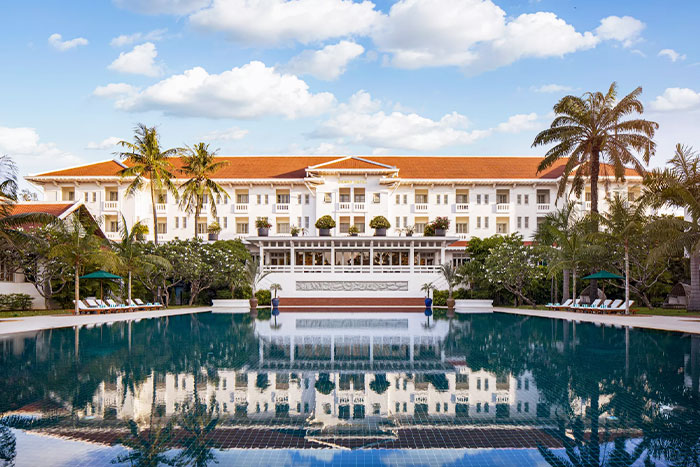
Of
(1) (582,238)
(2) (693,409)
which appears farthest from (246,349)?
(1) (582,238)

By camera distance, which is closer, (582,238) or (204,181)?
(582,238)

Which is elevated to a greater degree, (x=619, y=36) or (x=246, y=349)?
(x=619, y=36)

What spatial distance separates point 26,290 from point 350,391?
27.3 m

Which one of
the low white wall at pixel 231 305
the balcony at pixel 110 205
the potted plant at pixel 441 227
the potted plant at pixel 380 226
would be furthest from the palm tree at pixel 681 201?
the balcony at pixel 110 205

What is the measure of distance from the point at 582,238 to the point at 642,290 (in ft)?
17.3

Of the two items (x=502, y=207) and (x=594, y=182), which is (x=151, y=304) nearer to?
(x=594, y=182)

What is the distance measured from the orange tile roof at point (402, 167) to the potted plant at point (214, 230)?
4267 millimetres

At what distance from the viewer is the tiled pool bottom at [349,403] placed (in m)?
5.76

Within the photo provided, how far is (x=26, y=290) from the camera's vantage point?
2956cm

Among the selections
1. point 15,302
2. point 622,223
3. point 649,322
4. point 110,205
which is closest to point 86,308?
point 15,302

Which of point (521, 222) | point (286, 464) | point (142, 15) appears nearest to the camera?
point (286, 464)

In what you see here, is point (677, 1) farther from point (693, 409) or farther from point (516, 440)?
point (516, 440)

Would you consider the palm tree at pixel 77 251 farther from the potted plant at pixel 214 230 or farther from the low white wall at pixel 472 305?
the low white wall at pixel 472 305

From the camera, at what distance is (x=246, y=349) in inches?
550
